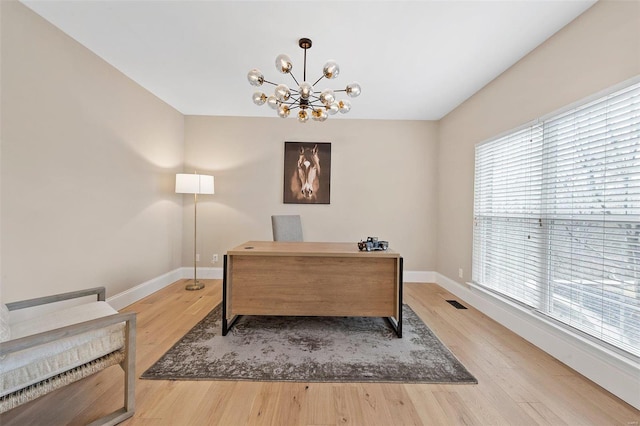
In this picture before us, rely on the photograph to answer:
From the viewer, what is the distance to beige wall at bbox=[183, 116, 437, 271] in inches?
155

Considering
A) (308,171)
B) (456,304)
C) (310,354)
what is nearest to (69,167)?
(310,354)

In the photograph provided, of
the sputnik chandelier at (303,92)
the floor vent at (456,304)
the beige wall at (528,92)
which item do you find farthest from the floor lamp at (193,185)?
the beige wall at (528,92)

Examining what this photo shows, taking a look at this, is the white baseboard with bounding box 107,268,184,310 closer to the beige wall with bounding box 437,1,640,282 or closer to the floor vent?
the floor vent

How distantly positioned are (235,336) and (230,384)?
0.62 metres

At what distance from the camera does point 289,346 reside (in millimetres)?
2064

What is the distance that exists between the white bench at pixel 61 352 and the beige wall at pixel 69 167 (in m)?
0.76

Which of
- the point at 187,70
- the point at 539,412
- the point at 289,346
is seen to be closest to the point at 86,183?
the point at 187,70

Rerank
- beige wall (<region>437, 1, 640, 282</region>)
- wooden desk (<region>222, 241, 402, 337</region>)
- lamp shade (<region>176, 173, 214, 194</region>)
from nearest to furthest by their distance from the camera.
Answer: beige wall (<region>437, 1, 640, 282</region>) → wooden desk (<region>222, 241, 402, 337</region>) → lamp shade (<region>176, 173, 214, 194</region>)

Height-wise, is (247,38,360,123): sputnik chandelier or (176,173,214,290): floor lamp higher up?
(247,38,360,123): sputnik chandelier

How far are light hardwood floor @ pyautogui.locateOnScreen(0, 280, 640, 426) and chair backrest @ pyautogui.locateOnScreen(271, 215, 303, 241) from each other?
4.91ft

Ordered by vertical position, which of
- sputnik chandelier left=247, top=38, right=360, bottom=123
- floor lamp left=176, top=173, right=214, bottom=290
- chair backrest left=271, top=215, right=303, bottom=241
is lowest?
chair backrest left=271, top=215, right=303, bottom=241

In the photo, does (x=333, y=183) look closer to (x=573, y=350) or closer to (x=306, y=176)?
(x=306, y=176)

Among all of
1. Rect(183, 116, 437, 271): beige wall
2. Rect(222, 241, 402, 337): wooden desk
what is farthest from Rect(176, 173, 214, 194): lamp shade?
Rect(222, 241, 402, 337): wooden desk

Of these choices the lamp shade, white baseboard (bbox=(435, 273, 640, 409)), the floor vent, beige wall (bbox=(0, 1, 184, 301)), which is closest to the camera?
white baseboard (bbox=(435, 273, 640, 409))
